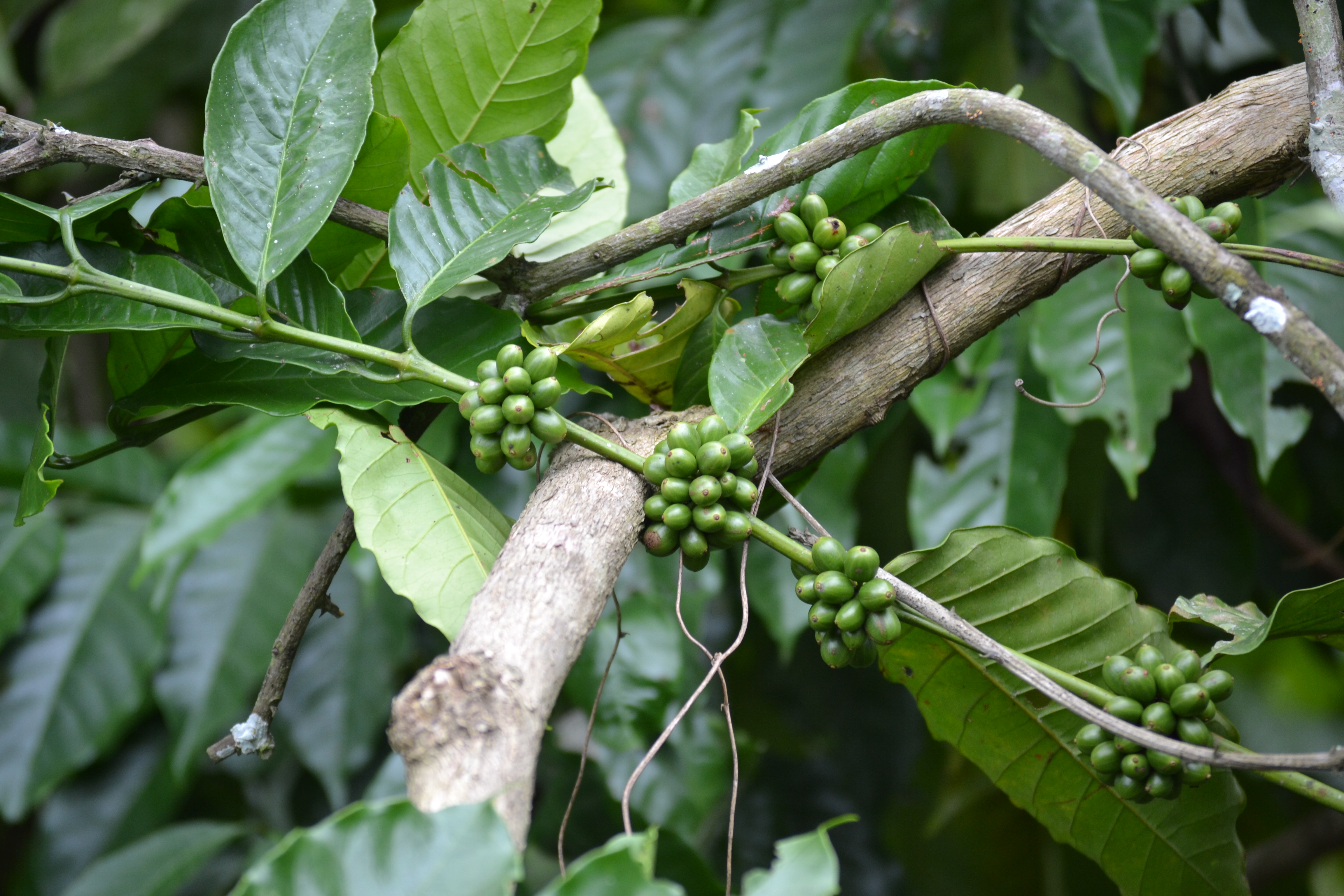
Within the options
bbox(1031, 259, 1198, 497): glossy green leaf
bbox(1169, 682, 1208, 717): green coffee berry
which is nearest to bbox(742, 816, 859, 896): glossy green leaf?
bbox(1169, 682, 1208, 717): green coffee berry

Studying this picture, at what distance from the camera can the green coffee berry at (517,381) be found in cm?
47

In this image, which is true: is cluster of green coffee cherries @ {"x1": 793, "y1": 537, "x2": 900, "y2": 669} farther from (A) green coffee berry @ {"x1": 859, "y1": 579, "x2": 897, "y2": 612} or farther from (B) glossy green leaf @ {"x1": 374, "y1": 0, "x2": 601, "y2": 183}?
(B) glossy green leaf @ {"x1": 374, "y1": 0, "x2": 601, "y2": 183}

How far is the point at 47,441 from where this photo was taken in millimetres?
494

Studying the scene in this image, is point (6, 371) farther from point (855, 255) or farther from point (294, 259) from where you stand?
point (855, 255)

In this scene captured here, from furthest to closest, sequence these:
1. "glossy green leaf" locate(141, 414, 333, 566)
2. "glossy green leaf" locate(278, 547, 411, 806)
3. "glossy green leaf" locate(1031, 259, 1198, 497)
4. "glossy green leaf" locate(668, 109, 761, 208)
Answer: "glossy green leaf" locate(278, 547, 411, 806)
"glossy green leaf" locate(141, 414, 333, 566)
"glossy green leaf" locate(1031, 259, 1198, 497)
"glossy green leaf" locate(668, 109, 761, 208)

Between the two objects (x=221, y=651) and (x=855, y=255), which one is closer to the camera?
(x=855, y=255)

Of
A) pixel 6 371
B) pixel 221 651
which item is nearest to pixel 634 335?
pixel 221 651

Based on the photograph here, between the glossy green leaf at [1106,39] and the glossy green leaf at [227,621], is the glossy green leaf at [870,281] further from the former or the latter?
the glossy green leaf at [227,621]

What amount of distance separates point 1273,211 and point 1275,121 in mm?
527

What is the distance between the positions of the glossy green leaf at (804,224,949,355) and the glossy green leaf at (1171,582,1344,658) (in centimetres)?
24

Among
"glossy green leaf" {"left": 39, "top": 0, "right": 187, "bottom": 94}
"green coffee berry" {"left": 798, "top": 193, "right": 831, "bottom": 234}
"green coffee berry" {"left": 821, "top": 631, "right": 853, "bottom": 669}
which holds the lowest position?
"green coffee berry" {"left": 821, "top": 631, "right": 853, "bottom": 669}

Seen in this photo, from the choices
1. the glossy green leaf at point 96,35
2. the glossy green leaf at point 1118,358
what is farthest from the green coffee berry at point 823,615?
the glossy green leaf at point 96,35

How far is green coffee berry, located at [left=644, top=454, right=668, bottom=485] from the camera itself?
1.58 ft

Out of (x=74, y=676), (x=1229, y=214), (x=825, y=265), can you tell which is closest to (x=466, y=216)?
(x=825, y=265)
